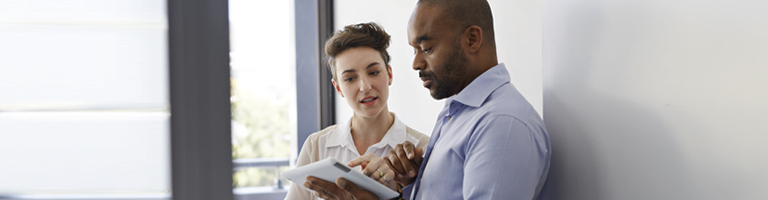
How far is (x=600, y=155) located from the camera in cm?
83

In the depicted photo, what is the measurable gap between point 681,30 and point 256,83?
228 centimetres

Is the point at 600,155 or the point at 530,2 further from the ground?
the point at 530,2

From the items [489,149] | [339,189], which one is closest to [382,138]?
[339,189]

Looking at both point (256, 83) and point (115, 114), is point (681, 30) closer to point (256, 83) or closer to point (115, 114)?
point (115, 114)

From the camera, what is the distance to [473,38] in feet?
3.01

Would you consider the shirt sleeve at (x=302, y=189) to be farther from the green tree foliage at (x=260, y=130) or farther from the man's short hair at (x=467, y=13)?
the green tree foliage at (x=260, y=130)

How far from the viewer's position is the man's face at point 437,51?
3.00ft

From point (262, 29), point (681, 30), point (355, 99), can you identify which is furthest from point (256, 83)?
point (681, 30)

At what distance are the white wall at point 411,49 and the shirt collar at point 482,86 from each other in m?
0.20

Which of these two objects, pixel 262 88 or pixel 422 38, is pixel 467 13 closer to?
pixel 422 38

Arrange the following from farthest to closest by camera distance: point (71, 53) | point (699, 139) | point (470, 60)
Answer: point (470, 60)
point (699, 139)
point (71, 53)

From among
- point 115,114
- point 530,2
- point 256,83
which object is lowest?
point 256,83

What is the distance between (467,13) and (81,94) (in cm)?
73

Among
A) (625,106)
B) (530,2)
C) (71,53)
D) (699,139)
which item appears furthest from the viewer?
(530,2)
